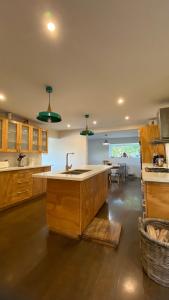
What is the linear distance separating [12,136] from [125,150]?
6445 millimetres

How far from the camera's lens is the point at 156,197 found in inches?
73.6

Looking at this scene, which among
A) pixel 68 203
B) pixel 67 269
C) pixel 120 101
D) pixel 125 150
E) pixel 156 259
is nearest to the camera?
pixel 156 259

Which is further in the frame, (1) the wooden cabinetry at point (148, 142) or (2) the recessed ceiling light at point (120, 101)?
(1) the wooden cabinetry at point (148, 142)

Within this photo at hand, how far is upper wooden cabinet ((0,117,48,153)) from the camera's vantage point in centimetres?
366

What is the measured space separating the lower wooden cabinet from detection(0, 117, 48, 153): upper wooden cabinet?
69cm

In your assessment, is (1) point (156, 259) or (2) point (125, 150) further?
(2) point (125, 150)

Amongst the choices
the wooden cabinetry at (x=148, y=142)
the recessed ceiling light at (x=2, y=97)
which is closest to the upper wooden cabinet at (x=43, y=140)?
the recessed ceiling light at (x=2, y=97)

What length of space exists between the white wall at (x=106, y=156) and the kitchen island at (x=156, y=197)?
21.5 ft

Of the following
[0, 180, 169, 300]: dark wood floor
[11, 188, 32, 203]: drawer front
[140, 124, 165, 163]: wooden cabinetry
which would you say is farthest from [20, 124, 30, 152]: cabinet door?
[140, 124, 165, 163]: wooden cabinetry

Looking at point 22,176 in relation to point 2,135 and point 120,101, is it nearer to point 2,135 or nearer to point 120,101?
point 2,135

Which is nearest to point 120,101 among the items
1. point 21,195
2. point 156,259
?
point 156,259

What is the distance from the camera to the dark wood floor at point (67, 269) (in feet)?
4.23

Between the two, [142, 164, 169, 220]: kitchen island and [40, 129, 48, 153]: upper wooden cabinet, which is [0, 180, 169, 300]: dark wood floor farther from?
[40, 129, 48, 153]: upper wooden cabinet

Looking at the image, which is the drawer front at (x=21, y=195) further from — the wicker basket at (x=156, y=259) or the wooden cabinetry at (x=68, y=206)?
the wicker basket at (x=156, y=259)
